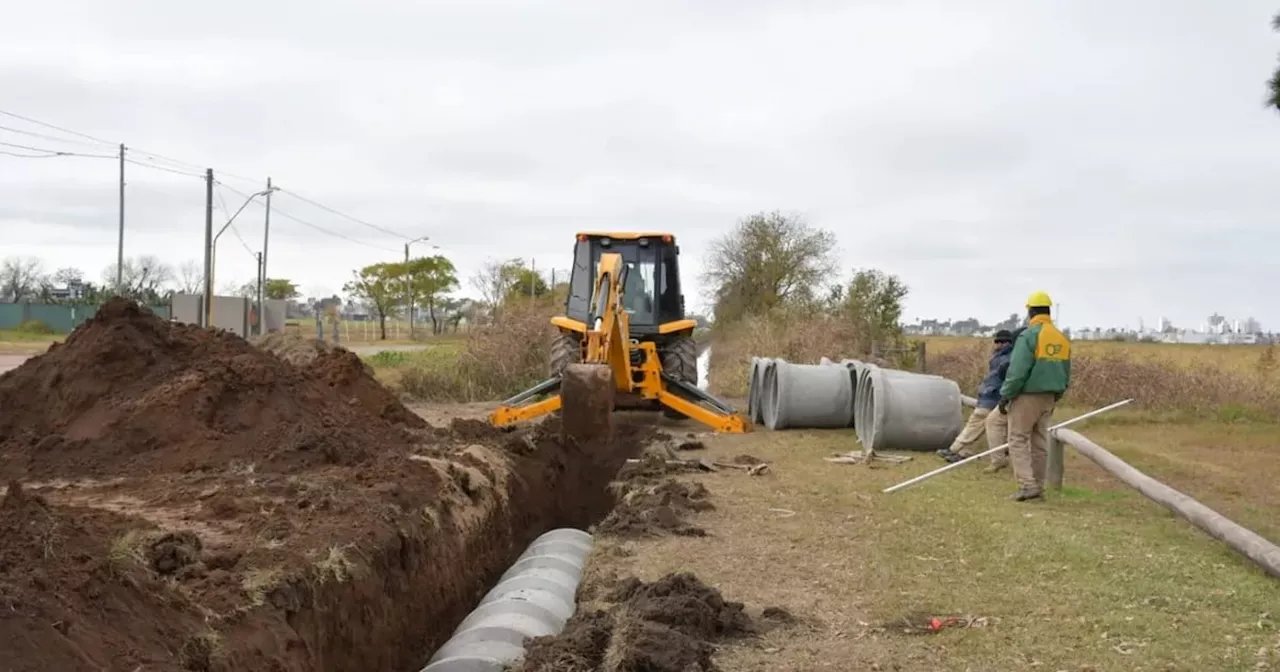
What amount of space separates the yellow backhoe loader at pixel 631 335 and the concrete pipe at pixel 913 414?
227 cm

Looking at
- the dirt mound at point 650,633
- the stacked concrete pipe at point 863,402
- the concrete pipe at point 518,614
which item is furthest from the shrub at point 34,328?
the dirt mound at point 650,633

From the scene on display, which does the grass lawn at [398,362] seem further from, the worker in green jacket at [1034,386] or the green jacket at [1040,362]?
the green jacket at [1040,362]

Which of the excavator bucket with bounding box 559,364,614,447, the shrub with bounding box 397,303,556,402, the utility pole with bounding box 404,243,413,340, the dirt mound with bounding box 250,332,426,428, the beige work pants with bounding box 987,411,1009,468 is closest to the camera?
the beige work pants with bounding box 987,411,1009,468

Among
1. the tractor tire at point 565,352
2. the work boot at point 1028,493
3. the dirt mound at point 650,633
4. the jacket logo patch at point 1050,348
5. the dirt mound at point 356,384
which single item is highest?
the jacket logo patch at point 1050,348

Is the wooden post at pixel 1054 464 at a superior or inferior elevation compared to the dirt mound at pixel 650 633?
superior

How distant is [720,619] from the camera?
550 centimetres

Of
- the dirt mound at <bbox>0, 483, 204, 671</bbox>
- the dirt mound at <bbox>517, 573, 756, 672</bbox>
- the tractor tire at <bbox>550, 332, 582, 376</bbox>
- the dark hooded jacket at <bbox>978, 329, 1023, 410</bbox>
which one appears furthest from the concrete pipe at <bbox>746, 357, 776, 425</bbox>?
the dirt mound at <bbox>0, 483, 204, 671</bbox>

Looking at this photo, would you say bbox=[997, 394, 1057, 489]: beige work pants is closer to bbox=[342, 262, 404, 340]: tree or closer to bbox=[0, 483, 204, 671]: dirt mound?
bbox=[0, 483, 204, 671]: dirt mound

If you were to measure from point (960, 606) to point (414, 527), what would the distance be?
364 cm

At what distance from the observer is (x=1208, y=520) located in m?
6.89

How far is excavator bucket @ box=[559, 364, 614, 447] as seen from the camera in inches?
456

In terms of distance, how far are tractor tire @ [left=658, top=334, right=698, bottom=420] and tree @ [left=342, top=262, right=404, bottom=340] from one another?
4701 centimetres

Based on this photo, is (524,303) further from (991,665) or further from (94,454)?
(991,665)

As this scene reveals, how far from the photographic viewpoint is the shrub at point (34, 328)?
4528cm
